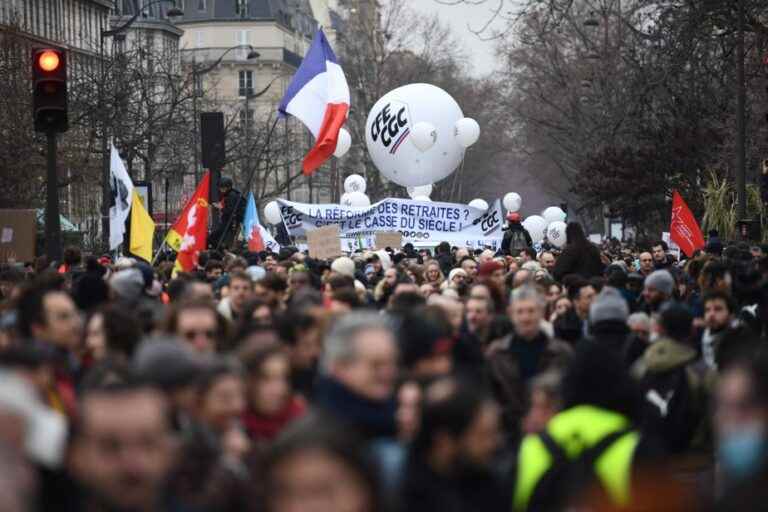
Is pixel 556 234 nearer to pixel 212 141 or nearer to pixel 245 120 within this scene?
pixel 212 141

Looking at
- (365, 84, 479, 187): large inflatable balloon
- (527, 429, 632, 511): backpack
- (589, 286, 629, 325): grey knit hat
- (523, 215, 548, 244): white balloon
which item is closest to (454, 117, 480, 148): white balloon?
(365, 84, 479, 187): large inflatable balloon

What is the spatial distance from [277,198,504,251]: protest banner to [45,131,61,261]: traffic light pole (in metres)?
12.9

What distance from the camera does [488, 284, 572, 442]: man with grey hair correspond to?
31.2ft

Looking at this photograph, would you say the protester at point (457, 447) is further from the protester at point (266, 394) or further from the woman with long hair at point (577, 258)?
the woman with long hair at point (577, 258)

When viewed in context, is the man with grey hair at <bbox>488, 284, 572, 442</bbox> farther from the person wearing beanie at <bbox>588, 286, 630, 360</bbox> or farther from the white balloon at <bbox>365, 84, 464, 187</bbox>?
the white balloon at <bbox>365, 84, 464, 187</bbox>

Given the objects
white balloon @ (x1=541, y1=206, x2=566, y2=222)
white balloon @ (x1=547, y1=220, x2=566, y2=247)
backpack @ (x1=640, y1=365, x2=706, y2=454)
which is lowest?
backpack @ (x1=640, y1=365, x2=706, y2=454)

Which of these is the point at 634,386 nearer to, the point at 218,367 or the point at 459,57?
the point at 218,367

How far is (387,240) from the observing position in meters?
28.2

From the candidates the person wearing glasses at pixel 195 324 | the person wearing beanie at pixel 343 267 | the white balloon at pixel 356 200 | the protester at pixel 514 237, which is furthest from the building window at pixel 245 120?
the person wearing glasses at pixel 195 324

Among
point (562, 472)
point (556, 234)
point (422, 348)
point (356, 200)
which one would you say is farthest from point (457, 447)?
point (556, 234)

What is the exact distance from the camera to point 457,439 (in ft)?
19.4

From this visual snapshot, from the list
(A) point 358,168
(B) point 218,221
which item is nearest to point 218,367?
(B) point 218,221

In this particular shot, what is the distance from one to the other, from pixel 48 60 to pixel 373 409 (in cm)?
895

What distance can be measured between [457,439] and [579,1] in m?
75.8
